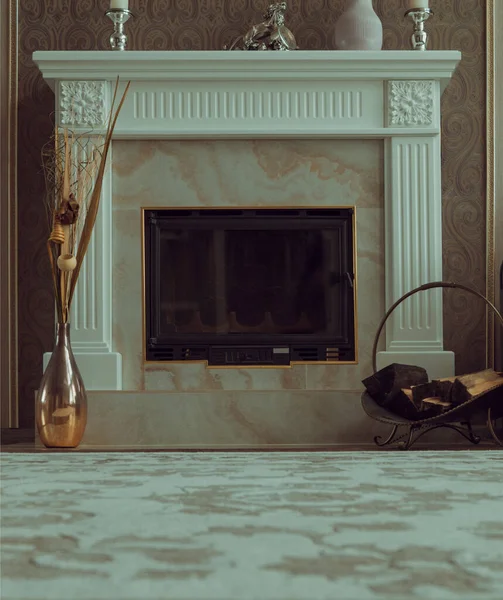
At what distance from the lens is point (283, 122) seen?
12.1ft

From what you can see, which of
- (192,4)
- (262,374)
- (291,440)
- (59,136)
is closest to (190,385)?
(262,374)

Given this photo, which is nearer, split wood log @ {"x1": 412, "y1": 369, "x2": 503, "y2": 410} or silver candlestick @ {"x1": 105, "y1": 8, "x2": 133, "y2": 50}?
split wood log @ {"x1": 412, "y1": 369, "x2": 503, "y2": 410}

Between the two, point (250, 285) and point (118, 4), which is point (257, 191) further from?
point (118, 4)

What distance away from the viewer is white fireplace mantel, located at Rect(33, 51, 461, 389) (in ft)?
11.9

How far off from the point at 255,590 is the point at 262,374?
10.8 ft

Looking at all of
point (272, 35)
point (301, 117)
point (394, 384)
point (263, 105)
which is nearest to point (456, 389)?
point (394, 384)

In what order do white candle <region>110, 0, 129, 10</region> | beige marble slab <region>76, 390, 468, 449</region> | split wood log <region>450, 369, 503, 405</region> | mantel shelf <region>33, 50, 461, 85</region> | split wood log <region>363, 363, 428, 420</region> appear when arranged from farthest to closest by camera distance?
1. white candle <region>110, 0, 129, 10</region>
2. mantel shelf <region>33, 50, 461, 85</region>
3. beige marble slab <region>76, 390, 468, 449</region>
4. split wood log <region>363, 363, 428, 420</region>
5. split wood log <region>450, 369, 503, 405</region>

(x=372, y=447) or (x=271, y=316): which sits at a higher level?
(x=271, y=316)

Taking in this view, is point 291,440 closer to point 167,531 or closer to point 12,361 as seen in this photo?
point 12,361

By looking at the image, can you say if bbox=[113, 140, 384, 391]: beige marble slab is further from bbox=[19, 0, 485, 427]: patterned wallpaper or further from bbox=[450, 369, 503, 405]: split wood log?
bbox=[450, 369, 503, 405]: split wood log

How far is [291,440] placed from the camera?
336 centimetres

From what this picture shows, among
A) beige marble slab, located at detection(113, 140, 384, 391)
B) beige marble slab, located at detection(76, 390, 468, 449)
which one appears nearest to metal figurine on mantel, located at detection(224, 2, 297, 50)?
beige marble slab, located at detection(113, 140, 384, 391)

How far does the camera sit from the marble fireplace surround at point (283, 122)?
362 cm

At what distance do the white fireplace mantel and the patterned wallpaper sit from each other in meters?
0.30
